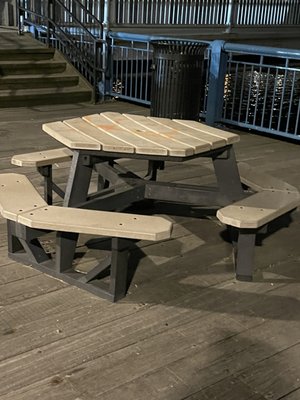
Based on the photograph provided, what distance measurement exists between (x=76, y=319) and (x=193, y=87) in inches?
161

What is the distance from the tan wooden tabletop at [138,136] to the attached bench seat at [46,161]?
0.38m

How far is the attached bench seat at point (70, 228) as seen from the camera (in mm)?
2537

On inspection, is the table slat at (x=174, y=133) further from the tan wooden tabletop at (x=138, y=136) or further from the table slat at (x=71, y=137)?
the table slat at (x=71, y=137)

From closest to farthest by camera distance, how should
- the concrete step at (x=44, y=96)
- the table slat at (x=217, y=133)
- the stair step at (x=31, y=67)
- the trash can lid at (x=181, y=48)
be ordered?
the table slat at (x=217, y=133) → the trash can lid at (x=181, y=48) → the concrete step at (x=44, y=96) → the stair step at (x=31, y=67)

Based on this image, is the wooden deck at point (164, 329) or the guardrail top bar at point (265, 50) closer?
the wooden deck at point (164, 329)

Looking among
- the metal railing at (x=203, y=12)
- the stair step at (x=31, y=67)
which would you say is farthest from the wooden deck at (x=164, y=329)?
the metal railing at (x=203, y=12)

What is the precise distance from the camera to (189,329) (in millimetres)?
2525

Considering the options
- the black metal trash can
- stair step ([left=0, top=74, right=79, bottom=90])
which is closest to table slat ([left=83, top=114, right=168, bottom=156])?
the black metal trash can

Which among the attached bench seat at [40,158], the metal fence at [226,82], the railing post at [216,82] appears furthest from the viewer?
the railing post at [216,82]

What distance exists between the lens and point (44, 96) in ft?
27.2

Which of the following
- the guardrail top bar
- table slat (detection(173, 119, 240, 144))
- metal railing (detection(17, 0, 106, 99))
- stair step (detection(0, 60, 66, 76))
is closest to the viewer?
table slat (detection(173, 119, 240, 144))

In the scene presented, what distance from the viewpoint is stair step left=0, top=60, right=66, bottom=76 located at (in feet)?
27.9

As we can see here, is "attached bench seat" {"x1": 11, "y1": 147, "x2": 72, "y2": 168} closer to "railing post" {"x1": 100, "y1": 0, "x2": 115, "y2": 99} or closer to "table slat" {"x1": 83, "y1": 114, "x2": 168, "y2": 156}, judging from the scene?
"table slat" {"x1": 83, "y1": 114, "x2": 168, "y2": 156}

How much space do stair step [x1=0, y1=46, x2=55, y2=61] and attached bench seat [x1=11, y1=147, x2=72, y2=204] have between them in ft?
18.1
